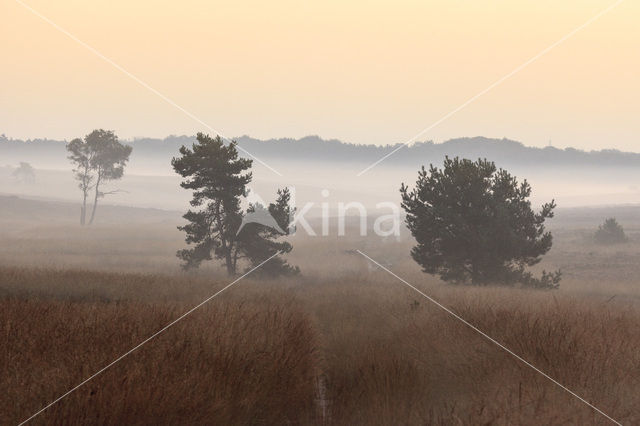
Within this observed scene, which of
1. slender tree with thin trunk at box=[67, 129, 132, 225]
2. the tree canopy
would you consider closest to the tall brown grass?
the tree canopy

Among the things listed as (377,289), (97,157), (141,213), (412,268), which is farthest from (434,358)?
(141,213)

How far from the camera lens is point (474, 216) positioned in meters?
19.7

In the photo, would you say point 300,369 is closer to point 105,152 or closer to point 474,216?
point 474,216

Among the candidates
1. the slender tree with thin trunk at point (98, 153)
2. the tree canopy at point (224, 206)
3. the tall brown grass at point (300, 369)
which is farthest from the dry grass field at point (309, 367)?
the slender tree with thin trunk at point (98, 153)

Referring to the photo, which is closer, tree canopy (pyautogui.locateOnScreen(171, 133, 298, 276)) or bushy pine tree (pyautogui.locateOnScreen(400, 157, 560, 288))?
bushy pine tree (pyautogui.locateOnScreen(400, 157, 560, 288))

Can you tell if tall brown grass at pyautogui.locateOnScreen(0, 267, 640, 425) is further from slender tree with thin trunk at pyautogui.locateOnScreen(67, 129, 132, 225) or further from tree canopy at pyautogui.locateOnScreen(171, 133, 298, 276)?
slender tree with thin trunk at pyautogui.locateOnScreen(67, 129, 132, 225)

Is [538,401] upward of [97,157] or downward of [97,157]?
downward

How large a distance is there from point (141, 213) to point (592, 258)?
79903 mm

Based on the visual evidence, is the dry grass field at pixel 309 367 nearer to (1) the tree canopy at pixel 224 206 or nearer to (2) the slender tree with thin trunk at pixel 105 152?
(1) the tree canopy at pixel 224 206

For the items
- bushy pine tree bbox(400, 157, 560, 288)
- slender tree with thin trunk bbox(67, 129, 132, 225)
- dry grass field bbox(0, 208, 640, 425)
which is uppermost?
slender tree with thin trunk bbox(67, 129, 132, 225)

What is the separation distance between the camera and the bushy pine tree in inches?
770

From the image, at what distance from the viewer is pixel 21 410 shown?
5.26 meters

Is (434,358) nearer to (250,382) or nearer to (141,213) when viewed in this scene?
(250,382)

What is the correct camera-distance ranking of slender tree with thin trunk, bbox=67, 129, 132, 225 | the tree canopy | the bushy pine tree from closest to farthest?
the bushy pine tree
the tree canopy
slender tree with thin trunk, bbox=67, 129, 132, 225
